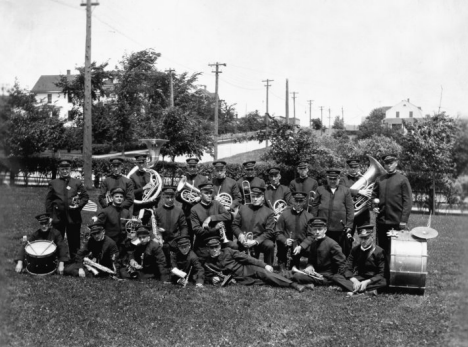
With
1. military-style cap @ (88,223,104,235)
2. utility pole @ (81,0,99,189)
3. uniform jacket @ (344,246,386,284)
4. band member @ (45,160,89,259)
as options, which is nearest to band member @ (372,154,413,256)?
uniform jacket @ (344,246,386,284)

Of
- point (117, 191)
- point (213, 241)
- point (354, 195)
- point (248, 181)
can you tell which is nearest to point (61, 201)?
point (117, 191)

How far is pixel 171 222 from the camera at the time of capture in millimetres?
8906

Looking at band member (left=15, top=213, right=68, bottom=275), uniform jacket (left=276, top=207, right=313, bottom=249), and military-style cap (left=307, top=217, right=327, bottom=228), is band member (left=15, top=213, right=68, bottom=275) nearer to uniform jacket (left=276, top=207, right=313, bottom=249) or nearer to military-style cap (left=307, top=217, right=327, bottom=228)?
uniform jacket (left=276, top=207, right=313, bottom=249)

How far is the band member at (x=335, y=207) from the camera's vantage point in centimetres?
889

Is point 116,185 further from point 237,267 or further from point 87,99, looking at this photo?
point 87,99

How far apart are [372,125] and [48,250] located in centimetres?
5557

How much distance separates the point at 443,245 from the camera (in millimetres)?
11914

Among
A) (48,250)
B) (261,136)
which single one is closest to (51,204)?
(48,250)

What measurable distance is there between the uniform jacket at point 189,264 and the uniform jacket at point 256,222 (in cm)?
119

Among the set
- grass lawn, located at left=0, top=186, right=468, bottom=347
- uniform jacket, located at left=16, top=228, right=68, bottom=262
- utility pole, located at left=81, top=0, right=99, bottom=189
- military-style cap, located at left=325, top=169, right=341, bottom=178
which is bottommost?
grass lawn, located at left=0, top=186, right=468, bottom=347

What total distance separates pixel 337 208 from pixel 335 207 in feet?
0.13

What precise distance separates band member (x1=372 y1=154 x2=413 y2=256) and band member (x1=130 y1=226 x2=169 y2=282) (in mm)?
3883

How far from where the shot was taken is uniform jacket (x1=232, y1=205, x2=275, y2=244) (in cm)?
906

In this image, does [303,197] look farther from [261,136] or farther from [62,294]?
[261,136]
